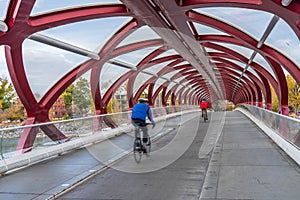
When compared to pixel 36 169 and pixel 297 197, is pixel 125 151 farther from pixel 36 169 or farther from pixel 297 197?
pixel 297 197

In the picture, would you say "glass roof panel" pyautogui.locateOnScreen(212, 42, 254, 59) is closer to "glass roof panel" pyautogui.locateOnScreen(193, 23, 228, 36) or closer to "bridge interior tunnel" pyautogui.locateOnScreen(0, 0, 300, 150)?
"bridge interior tunnel" pyautogui.locateOnScreen(0, 0, 300, 150)

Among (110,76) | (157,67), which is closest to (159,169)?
(110,76)

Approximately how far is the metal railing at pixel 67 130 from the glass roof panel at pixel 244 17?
595 centimetres

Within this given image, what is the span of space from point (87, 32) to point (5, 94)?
42.3 ft

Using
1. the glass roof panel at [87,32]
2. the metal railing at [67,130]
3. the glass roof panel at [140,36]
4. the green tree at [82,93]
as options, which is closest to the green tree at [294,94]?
the green tree at [82,93]

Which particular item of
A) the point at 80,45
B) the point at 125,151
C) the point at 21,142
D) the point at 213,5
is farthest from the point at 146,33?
the point at 21,142

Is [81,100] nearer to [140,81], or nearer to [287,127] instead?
[140,81]

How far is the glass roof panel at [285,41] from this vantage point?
11346 millimetres

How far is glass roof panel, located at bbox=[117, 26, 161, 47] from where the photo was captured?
13.8 meters

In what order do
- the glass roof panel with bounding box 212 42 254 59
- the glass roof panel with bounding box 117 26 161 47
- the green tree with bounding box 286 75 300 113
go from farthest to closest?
1. the green tree with bounding box 286 75 300 113
2. the glass roof panel with bounding box 212 42 254 59
3. the glass roof panel with bounding box 117 26 161 47

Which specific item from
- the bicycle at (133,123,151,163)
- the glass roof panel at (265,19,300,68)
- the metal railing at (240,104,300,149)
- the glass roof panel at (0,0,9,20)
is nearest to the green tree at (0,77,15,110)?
the glass roof panel at (0,0,9,20)

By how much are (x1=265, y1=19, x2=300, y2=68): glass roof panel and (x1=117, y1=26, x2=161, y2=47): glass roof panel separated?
5145 mm

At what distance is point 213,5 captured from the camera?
9.35 m

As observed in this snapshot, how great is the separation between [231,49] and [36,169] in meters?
14.4
